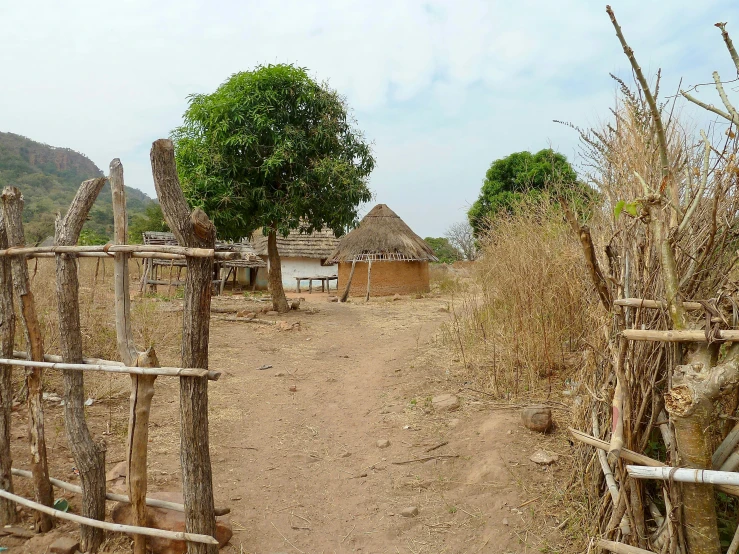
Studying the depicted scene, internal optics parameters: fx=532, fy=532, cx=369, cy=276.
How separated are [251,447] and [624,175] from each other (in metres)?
3.59

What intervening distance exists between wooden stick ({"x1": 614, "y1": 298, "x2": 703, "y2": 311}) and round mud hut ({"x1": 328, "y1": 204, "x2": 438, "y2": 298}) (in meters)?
13.6

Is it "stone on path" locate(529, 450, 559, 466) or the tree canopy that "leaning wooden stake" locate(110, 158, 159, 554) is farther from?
the tree canopy

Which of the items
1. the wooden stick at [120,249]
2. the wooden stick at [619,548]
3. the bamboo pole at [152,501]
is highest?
the wooden stick at [120,249]

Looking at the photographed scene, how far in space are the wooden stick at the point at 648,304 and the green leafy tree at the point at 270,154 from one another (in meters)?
7.79

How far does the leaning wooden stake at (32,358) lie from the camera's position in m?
3.35

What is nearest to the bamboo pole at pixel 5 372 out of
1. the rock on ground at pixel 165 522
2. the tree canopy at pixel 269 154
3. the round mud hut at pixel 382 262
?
the rock on ground at pixel 165 522

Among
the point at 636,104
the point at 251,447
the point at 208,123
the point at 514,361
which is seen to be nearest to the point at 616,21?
the point at 636,104

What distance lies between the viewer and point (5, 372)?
3535mm

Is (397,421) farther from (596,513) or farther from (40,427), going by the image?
(40,427)

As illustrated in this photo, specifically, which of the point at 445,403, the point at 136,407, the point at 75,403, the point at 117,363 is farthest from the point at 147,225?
the point at 136,407

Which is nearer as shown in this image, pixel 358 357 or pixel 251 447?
pixel 251 447

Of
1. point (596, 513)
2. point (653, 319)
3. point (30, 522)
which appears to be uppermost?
point (653, 319)

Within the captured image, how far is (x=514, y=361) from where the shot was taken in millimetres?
5188

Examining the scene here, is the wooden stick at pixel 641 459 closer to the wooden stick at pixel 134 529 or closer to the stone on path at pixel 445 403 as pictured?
the wooden stick at pixel 134 529
